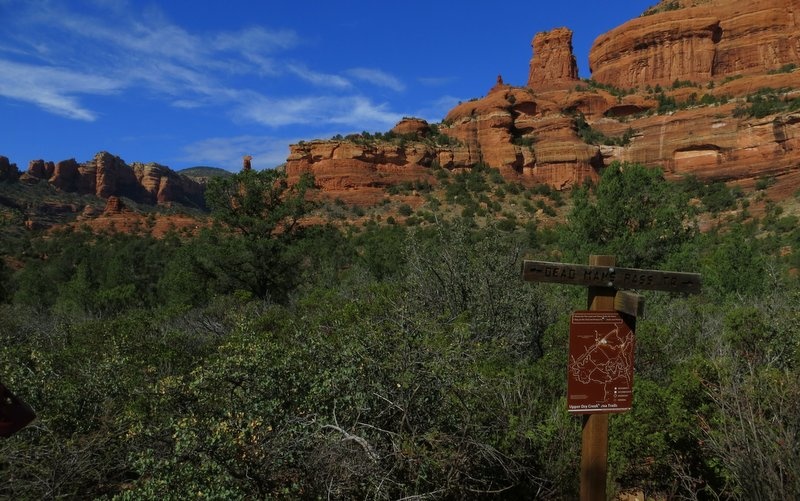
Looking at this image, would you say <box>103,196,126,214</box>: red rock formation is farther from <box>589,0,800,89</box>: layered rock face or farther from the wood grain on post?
<box>589,0,800,89</box>: layered rock face

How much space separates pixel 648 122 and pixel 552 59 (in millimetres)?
29430

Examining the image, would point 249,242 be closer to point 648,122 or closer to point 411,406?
point 411,406

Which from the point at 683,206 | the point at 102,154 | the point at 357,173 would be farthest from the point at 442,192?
the point at 102,154

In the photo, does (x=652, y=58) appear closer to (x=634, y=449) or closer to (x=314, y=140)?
(x=314, y=140)

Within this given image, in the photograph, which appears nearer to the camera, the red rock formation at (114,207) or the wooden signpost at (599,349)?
the wooden signpost at (599,349)

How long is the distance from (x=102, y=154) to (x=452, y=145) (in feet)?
217

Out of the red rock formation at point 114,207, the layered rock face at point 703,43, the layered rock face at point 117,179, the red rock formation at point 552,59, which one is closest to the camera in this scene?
the red rock formation at point 114,207

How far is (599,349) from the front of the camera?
10.8 feet

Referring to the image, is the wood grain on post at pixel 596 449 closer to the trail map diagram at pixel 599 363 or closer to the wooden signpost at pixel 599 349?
the wooden signpost at pixel 599 349

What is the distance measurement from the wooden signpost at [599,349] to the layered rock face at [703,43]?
72.0 metres

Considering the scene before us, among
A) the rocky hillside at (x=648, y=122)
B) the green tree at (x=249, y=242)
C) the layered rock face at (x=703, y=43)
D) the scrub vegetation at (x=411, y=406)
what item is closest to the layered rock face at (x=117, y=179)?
the rocky hillside at (x=648, y=122)

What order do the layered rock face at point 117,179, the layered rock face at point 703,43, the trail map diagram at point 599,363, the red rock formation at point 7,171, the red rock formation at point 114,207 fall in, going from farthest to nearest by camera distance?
the layered rock face at point 117,179 → the red rock formation at point 7,171 → the layered rock face at point 703,43 → the red rock formation at point 114,207 → the trail map diagram at point 599,363

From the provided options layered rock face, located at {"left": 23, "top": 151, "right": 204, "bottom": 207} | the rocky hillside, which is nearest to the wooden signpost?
the rocky hillside

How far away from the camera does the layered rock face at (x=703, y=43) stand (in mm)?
60656
